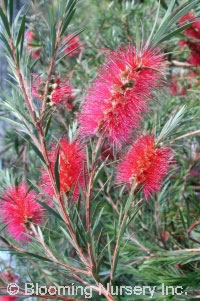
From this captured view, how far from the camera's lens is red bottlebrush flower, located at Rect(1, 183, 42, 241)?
0.59 metres

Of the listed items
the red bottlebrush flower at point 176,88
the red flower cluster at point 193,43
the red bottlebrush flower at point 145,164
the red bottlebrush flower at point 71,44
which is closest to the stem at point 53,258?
the red bottlebrush flower at point 145,164

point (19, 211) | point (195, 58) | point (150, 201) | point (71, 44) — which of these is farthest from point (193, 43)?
point (19, 211)

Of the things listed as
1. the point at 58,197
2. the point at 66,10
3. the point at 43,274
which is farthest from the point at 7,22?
the point at 43,274

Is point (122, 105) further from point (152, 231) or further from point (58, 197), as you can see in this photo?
point (152, 231)

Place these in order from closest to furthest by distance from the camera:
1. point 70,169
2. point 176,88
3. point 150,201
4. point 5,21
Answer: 1. point 5,21
2. point 70,169
3. point 150,201
4. point 176,88

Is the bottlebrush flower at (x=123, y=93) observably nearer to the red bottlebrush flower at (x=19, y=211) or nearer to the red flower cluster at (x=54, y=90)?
the red flower cluster at (x=54, y=90)

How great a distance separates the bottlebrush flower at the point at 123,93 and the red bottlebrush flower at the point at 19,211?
166 mm

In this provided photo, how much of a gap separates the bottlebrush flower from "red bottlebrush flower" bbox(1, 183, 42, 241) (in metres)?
0.17

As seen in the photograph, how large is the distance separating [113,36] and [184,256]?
0.66m

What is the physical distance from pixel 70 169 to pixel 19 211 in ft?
0.38

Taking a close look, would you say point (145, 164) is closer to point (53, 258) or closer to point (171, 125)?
point (171, 125)

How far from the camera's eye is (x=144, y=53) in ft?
1.52

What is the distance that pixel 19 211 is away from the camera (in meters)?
0.59

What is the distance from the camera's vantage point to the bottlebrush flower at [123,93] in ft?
1.53
